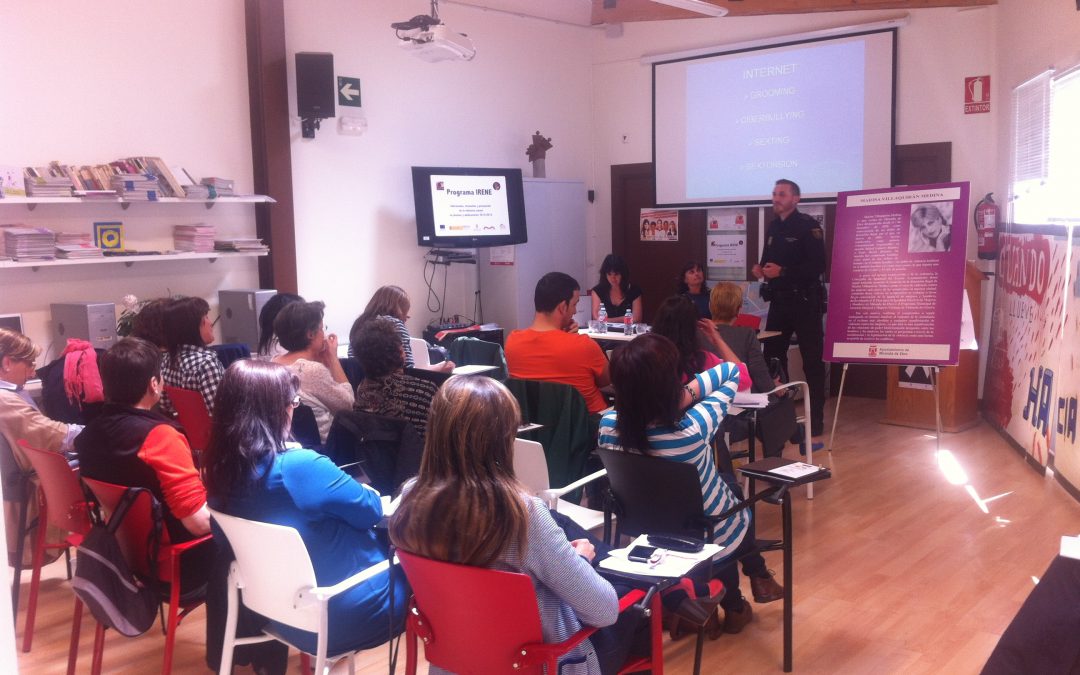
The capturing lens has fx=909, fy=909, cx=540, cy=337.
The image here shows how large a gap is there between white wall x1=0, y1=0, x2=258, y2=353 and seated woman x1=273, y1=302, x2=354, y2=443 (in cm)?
226

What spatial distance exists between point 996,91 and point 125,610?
6759 millimetres

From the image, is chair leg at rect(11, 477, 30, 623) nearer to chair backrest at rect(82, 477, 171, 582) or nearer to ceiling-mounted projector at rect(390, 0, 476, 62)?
chair backrest at rect(82, 477, 171, 582)

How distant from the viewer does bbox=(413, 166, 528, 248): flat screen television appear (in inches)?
295

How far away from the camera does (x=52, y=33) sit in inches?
A: 214

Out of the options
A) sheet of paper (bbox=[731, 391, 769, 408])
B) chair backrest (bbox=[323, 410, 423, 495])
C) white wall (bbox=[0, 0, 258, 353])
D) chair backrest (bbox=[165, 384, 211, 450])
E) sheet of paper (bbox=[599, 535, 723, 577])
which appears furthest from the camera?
white wall (bbox=[0, 0, 258, 353])

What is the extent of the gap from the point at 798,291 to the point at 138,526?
4.86 metres

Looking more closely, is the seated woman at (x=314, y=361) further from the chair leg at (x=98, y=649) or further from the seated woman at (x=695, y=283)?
A: the seated woman at (x=695, y=283)

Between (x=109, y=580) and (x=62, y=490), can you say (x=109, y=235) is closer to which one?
(x=62, y=490)

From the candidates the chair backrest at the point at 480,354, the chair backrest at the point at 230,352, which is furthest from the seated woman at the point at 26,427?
the chair backrest at the point at 480,354

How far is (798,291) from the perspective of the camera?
645 cm

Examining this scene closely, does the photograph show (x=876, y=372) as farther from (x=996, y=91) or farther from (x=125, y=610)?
(x=125, y=610)

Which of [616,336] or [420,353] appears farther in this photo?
[616,336]

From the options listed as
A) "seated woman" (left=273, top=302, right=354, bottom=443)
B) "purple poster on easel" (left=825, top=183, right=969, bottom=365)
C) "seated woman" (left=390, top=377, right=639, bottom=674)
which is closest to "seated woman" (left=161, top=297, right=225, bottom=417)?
"seated woman" (left=273, top=302, right=354, bottom=443)

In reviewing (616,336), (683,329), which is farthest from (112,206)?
(683,329)
